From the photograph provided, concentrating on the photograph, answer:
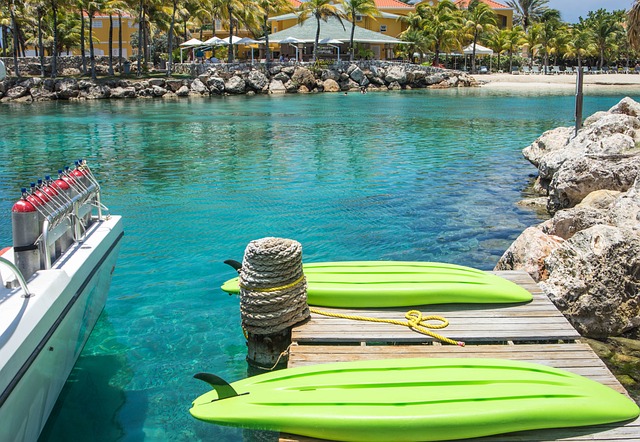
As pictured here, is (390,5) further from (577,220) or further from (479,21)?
(577,220)

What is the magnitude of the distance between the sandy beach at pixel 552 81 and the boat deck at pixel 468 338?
56998 mm

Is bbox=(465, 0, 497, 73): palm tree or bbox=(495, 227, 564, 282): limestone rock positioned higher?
bbox=(465, 0, 497, 73): palm tree

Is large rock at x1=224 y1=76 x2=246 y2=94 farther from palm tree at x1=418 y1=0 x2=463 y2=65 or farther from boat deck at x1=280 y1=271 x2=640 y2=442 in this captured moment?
boat deck at x1=280 y1=271 x2=640 y2=442

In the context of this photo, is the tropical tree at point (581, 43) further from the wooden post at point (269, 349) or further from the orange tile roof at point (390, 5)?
the wooden post at point (269, 349)

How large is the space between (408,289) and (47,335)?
126 inches

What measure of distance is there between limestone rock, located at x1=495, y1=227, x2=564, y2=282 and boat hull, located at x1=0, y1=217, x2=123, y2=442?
15.9 ft

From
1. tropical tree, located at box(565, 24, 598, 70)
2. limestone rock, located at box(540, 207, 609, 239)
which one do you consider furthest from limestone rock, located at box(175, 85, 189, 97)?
limestone rock, located at box(540, 207, 609, 239)

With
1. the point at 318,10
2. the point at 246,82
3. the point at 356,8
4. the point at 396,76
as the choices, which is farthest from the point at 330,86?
the point at 356,8

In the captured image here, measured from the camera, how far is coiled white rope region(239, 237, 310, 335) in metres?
5.68

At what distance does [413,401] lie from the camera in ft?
14.2

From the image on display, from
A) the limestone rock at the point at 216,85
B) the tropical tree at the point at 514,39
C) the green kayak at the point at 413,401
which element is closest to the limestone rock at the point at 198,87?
the limestone rock at the point at 216,85

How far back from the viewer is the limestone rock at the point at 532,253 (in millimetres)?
7688

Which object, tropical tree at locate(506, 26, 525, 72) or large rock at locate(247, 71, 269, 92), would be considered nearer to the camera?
large rock at locate(247, 71, 269, 92)

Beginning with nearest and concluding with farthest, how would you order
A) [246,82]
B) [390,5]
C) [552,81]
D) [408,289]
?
1. [408,289]
2. [246,82]
3. [552,81]
4. [390,5]
